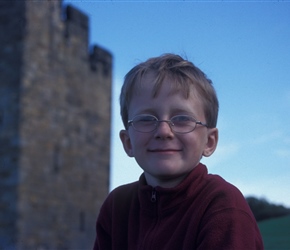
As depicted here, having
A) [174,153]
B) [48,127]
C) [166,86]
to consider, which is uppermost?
[48,127]

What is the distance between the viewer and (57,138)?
14.4 metres

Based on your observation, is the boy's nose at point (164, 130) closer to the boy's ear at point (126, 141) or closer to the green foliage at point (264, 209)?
the boy's ear at point (126, 141)

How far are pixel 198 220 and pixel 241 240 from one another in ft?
0.56

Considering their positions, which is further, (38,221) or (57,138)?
(57,138)

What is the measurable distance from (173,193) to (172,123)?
228 mm

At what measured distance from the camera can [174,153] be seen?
2.29 metres

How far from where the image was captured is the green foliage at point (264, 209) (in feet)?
12.7

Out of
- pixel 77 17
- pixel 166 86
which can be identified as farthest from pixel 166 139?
pixel 77 17

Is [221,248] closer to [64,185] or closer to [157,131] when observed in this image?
[157,131]

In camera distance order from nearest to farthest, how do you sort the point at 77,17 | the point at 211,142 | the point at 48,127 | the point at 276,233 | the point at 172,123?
the point at 172,123, the point at 211,142, the point at 276,233, the point at 48,127, the point at 77,17

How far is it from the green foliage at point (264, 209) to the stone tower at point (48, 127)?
924cm

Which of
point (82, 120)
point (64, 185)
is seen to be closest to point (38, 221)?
point (64, 185)

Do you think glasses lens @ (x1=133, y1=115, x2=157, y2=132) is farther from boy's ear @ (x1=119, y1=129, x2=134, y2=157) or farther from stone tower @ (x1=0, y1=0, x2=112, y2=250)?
stone tower @ (x1=0, y1=0, x2=112, y2=250)

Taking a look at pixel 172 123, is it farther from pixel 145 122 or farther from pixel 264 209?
pixel 264 209
